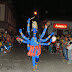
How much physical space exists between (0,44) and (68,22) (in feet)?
47.0

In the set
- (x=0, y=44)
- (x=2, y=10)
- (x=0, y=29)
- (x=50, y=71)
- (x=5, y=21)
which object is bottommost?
(x=50, y=71)

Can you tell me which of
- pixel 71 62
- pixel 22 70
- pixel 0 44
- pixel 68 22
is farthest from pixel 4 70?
pixel 68 22

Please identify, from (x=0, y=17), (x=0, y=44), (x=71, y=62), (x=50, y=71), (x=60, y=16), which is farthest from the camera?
(x=0, y=17)

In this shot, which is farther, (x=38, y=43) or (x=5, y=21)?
(x=5, y=21)

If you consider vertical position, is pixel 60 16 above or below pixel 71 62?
above

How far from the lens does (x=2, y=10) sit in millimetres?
23172

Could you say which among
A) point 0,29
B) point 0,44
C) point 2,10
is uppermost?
point 2,10

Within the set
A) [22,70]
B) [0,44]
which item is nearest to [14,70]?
[22,70]

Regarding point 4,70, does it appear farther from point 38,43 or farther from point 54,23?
point 54,23

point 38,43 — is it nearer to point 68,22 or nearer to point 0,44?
point 0,44

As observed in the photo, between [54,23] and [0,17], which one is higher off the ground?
[0,17]

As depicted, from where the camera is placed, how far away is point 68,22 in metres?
20.2

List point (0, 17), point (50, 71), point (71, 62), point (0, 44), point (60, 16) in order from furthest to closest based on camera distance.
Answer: point (0, 17) < point (60, 16) < point (0, 44) < point (71, 62) < point (50, 71)

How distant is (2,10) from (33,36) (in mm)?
19980
